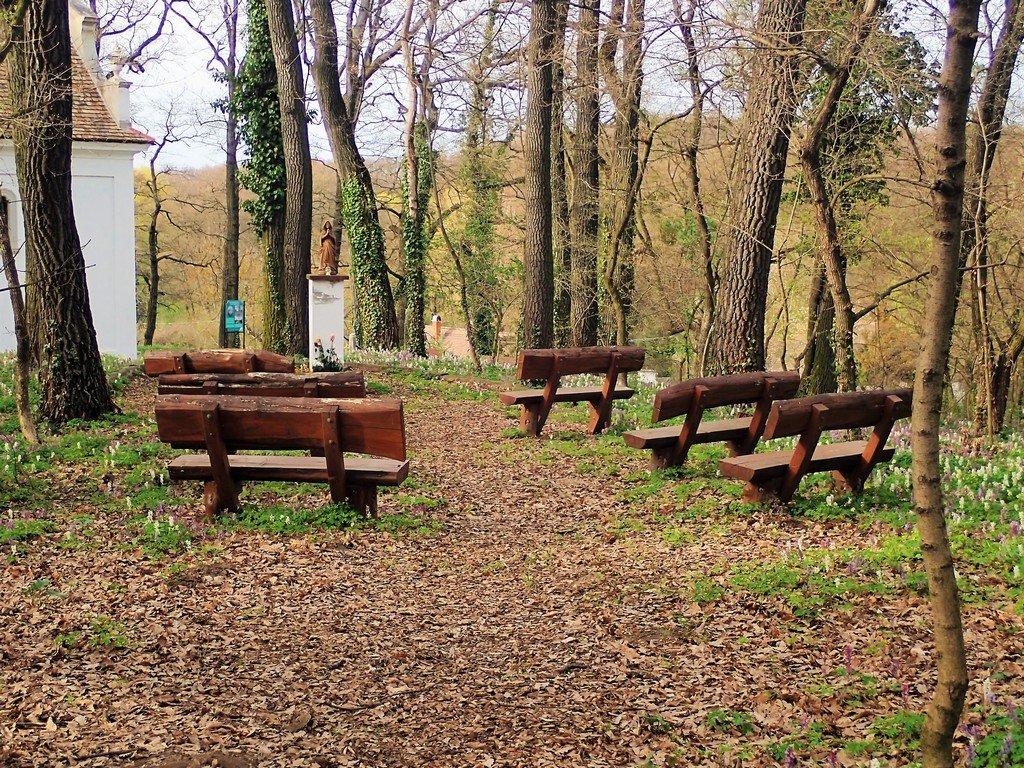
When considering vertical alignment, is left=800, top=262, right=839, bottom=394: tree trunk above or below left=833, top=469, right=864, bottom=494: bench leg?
above

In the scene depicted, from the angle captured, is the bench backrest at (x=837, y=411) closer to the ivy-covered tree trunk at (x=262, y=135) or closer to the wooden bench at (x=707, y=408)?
the wooden bench at (x=707, y=408)

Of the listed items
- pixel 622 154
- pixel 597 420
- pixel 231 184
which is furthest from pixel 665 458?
pixel 231 184

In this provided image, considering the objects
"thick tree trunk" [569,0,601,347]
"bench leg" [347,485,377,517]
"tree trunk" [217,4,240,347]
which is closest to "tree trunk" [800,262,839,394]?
"thick tree trunk" [569,0,601,347]

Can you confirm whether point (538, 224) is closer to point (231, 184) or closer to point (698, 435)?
point (698, 435)

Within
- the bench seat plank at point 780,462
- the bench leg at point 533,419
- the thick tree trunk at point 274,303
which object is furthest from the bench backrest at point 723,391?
the thick tree trunk at point 274,303

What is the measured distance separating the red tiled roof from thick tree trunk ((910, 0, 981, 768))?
924 inches

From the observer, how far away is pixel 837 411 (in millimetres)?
7258

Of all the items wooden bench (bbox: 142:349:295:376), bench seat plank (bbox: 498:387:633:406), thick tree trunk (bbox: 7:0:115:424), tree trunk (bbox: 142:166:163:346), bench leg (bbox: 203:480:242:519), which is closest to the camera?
bench leg (bbox: 203:480:242:519)

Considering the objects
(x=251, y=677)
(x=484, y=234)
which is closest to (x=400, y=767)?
(x=251, y=677)

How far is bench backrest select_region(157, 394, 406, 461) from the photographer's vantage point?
22.8 ft

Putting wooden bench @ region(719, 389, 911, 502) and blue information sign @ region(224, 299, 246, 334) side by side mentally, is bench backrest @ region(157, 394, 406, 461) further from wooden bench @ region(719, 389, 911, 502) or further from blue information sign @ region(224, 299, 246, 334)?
blue information sign @ region(224, 299, 246, 334)

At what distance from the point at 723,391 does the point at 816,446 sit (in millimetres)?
1408

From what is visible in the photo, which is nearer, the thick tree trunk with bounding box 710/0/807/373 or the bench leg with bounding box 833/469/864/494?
the bench leg with bounding box 833/469/864/494

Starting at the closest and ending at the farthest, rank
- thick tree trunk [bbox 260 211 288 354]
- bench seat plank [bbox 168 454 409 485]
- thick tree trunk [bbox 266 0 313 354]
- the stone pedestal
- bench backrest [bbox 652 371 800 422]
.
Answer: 1. bench seat plank [bbox 168 454 409 485]
2. bench backrest [bbox 652 371 800 422]
3. the stone pedestal
4. thick tree trunk [bbox 266 0 313 354]
5. thick tree trunk [bbox 260 211 288 354]
